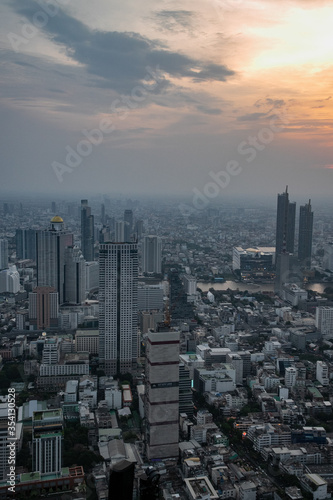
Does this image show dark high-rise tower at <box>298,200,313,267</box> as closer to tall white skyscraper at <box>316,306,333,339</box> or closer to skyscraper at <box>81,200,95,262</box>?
tall white skyscraper at <box>316,306,333,339</box>

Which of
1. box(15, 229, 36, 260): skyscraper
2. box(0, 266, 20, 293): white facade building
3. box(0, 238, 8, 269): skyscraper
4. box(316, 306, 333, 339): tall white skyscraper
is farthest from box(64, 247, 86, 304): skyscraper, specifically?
box(316, 306, 333, 339): tall white skyscraper

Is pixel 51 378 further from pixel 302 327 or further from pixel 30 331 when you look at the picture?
pixel 302 327

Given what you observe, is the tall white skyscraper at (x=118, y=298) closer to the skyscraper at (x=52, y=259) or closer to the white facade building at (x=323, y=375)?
the white facade building at (x=323, y=375)

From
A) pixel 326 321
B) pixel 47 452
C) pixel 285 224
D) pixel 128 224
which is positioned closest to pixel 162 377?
pixel 47 452

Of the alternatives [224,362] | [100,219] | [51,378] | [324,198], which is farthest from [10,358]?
[100,219]

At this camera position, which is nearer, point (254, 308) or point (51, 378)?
point (51, 378)
